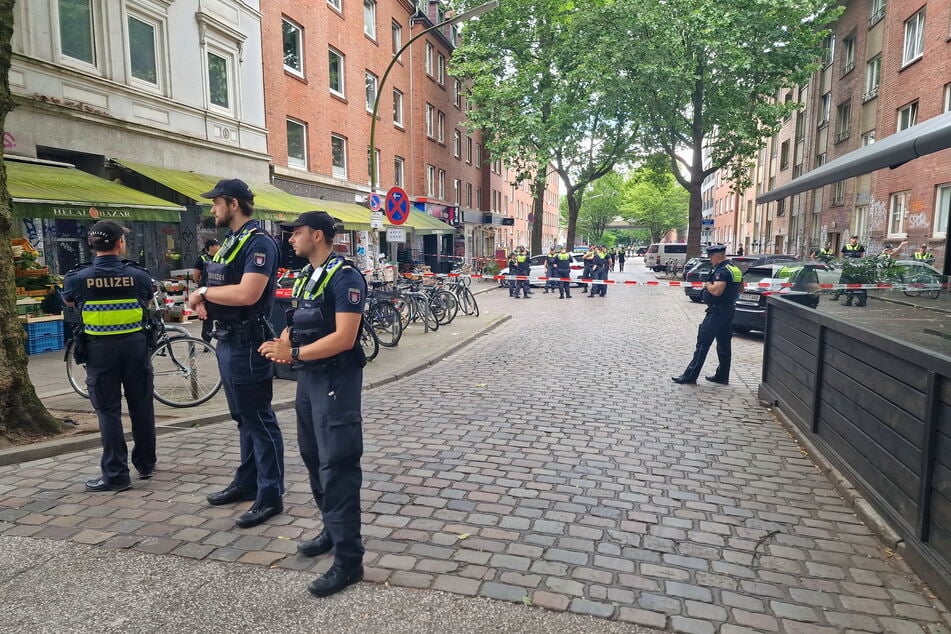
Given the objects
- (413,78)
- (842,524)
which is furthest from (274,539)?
(413,78)

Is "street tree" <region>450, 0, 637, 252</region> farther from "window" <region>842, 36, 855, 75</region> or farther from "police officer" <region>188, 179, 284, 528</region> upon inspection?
"police officer" <region>188, 179, 284, 528</region>

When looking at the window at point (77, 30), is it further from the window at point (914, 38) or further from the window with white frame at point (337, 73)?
the window at point (914, 38)

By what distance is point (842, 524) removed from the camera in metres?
3.81

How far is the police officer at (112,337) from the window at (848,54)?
3105 centimetres

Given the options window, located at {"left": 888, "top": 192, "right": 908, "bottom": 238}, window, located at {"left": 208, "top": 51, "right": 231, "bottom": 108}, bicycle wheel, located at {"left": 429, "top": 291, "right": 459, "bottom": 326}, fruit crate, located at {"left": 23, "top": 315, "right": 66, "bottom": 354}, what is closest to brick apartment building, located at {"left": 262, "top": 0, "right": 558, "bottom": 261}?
bicycle wheel, located at {"left": 429, "top": 291, "right": 459, "bottom": 326}

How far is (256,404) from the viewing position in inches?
147

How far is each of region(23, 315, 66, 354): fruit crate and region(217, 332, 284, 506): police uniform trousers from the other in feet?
22.6

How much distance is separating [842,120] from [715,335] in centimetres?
2587

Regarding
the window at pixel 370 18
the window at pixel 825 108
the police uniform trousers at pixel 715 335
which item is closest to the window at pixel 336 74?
the window at pixel 370 18

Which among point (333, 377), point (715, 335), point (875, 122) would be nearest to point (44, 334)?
point (333, 377)

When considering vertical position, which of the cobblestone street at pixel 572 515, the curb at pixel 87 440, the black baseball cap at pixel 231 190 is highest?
the black baseball cap at pixel 231 190

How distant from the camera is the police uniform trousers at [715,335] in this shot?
7.57 m

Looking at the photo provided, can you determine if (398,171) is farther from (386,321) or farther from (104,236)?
(104,236)

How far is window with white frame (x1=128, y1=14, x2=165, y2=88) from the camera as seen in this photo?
1268 centimetres
